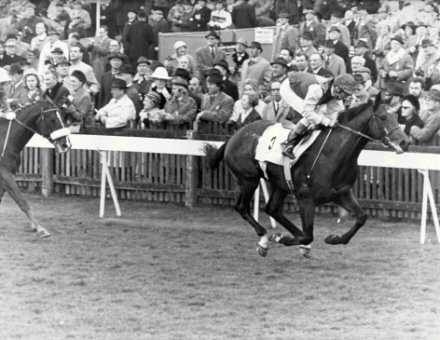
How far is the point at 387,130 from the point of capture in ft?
35.8

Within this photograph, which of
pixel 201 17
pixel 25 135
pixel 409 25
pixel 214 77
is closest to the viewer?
pixel 25 135

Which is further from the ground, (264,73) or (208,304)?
(264,73)

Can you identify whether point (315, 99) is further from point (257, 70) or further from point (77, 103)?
point (77, 103)

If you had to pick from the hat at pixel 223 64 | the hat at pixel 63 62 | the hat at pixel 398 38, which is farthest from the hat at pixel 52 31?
the hat at pixel 398 38

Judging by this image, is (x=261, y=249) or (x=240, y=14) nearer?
(x=261, y=249)

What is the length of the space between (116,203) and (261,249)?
302cm

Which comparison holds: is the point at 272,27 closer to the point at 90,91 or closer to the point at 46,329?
the point at 90,91

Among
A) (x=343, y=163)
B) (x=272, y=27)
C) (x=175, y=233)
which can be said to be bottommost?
(x=175, y=233)

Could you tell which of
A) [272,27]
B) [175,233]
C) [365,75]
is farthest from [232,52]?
[175,233]

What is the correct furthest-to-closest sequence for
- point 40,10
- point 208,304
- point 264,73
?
point 40,10, point 264,73, point 208,304

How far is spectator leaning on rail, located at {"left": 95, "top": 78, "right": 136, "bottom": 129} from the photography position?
14844 mm

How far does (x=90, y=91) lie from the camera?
655 inches

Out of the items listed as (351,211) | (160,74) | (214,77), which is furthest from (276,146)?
(160,74)

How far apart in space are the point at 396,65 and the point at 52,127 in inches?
228
